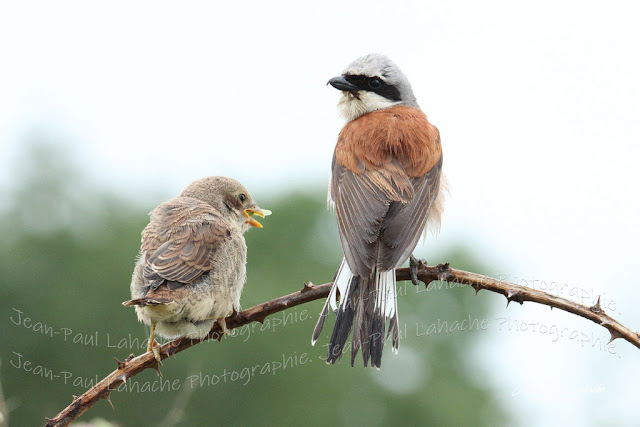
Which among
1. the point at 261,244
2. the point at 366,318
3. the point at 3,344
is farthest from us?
the point at 261,244

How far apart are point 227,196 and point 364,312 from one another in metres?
1.81

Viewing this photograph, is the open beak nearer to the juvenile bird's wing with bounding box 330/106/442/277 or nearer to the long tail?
the juvenile bird's wing with bounding box 330/106/442/277

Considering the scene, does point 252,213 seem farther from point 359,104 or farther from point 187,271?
point 187,271

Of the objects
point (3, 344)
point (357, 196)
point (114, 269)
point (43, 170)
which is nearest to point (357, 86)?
point (357, 196)

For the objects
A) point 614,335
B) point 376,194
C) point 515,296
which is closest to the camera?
point 614,335

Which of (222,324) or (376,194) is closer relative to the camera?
(222,324)

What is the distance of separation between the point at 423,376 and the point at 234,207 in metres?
36.3

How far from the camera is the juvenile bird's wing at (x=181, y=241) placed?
452cm

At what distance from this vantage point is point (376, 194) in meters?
5.03

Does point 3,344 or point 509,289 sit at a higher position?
point 509,289

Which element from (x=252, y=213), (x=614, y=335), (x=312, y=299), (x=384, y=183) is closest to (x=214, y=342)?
(x=252, y=213)

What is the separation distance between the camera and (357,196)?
511cm

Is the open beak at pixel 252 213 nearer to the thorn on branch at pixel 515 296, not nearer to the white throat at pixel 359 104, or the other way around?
the white throat at pixel 359 104

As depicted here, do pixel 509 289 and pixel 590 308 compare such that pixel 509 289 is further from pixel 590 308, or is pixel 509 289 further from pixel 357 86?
pixel 357 86
